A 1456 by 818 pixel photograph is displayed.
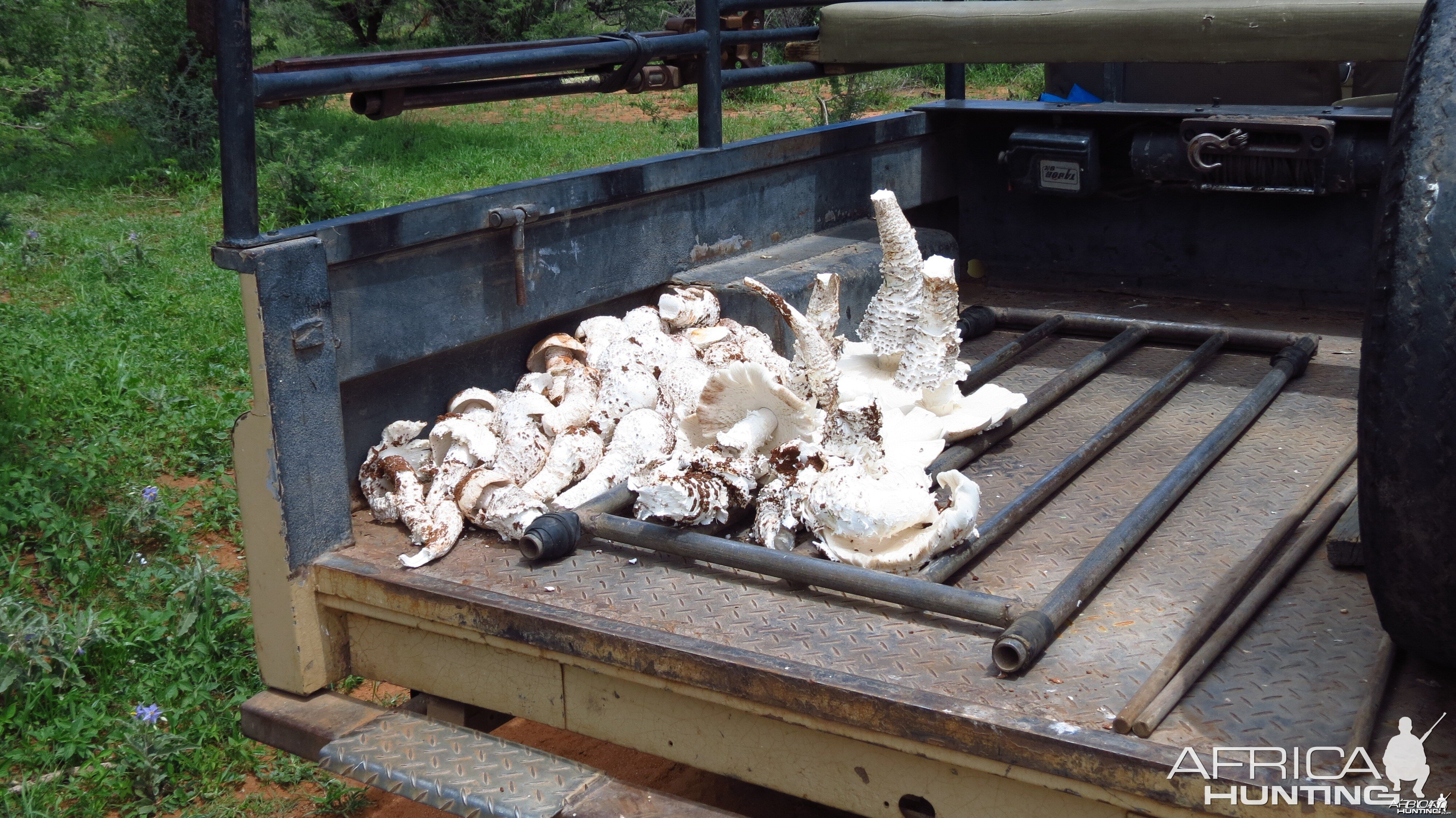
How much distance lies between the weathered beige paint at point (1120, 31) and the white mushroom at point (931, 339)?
3.61ft

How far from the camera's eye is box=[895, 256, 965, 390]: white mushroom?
9.07 ft

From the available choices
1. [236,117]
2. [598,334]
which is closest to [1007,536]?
[598,334]

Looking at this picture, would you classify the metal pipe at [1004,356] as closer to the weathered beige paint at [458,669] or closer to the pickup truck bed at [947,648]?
the pickup truck bed at [947,648]

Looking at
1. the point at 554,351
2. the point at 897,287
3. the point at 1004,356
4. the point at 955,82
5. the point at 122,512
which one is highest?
the point at 955,82

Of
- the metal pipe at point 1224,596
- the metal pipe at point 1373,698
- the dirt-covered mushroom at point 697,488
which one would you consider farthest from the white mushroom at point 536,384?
the metal pipe at point 1373,698

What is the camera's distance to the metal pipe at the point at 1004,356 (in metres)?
3.21

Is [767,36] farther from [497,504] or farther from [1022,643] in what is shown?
[1022,643]

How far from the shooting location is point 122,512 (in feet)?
13.4

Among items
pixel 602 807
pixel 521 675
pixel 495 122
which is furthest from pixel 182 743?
pixel 495 122

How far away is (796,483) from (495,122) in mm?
12239

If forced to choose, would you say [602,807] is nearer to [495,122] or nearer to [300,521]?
[300,521]

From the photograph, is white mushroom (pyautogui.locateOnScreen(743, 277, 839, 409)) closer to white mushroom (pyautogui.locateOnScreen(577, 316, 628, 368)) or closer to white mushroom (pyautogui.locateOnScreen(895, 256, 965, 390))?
white mushroom (pyautogui.locateOnScreen(895, 256, 965, 390))

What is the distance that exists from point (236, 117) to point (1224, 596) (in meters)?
1.81

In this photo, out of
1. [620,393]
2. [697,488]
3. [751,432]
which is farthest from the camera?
[620,393]
